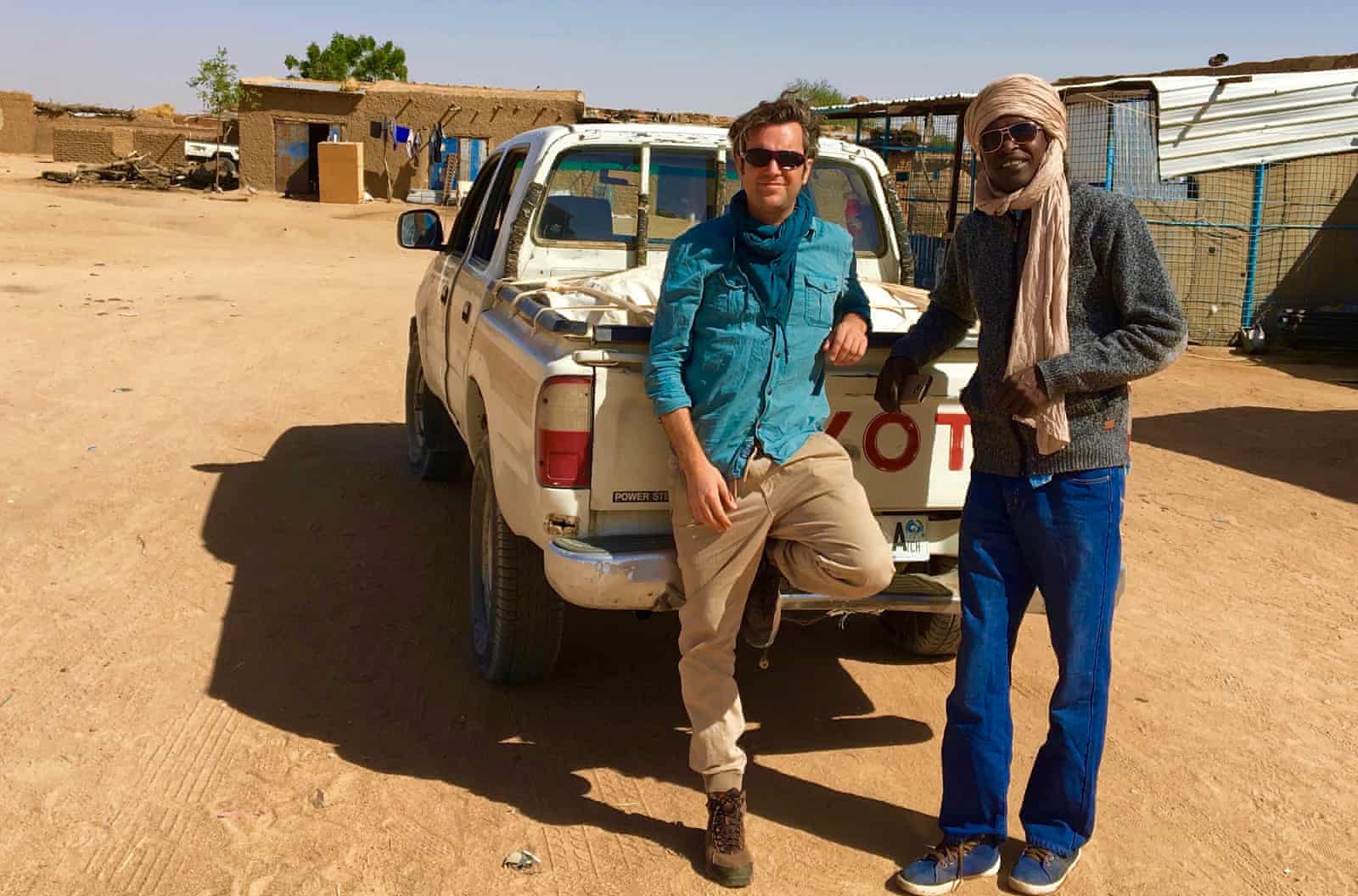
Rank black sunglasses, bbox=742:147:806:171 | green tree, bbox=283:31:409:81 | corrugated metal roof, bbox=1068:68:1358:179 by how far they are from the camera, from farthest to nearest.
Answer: green tree, bbox=283:31:409:81 → corrugated metal roof, bbox=1068:68:1358:179 → black sunglasses, bbox=742:147:806:171

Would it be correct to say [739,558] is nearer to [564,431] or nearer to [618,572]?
[618,572]

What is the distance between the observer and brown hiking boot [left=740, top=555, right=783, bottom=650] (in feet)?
11.3

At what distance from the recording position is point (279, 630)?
4.90 meters

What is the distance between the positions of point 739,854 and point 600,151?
2.89 meters

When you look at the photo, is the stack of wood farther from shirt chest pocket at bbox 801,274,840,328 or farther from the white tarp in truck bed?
shirt chest pocket at bbox 801,274,840,328

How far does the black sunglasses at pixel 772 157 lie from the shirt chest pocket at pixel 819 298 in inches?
11.9

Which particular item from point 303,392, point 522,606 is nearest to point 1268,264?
point 303,392

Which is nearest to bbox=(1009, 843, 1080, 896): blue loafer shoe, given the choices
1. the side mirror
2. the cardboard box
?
the side mirror

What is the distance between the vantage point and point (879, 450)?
3824 mm

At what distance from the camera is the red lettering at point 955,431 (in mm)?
3844

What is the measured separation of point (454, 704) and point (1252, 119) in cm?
1301

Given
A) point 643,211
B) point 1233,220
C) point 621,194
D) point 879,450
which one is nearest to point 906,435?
point 879,450

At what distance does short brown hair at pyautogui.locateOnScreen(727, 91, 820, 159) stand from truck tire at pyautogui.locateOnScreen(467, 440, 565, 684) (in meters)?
1.56

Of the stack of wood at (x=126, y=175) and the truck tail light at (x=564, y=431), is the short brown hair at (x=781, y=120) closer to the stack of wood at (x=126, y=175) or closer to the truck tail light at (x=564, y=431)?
the truck tail light at (x=564, y=431)
